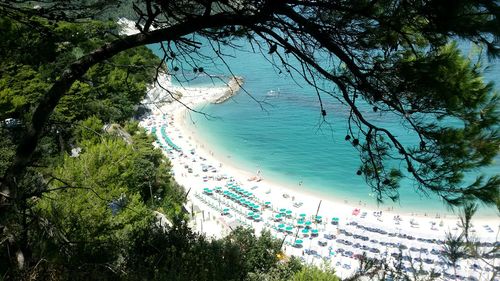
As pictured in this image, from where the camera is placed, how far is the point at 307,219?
19.7 m

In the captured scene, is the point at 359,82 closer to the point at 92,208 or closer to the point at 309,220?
the point at 92,208

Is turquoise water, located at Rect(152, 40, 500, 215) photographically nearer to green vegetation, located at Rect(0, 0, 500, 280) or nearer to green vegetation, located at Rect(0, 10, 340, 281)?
green vegetation, located at Rect(0, 10, 340, 281)

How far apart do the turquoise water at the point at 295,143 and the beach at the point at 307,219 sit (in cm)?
135

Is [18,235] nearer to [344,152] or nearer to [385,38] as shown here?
[385,38]

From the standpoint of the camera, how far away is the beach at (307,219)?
16.1 m

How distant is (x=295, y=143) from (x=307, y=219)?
12505 mm

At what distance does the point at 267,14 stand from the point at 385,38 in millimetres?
886

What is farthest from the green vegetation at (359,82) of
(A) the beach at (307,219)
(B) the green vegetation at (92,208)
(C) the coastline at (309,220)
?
(A) the beach at (307,219)

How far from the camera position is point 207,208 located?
20.0 metres

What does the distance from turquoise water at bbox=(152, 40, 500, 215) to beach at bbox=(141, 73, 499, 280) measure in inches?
53.2

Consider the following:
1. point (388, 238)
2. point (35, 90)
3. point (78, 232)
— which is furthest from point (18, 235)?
point (388, 238)

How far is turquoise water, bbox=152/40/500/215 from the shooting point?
2406 centimetres

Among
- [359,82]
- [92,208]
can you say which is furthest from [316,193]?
[359,82]

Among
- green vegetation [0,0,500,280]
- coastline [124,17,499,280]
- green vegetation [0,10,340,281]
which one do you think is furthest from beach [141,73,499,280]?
green vegetation [0,0,500,280]
